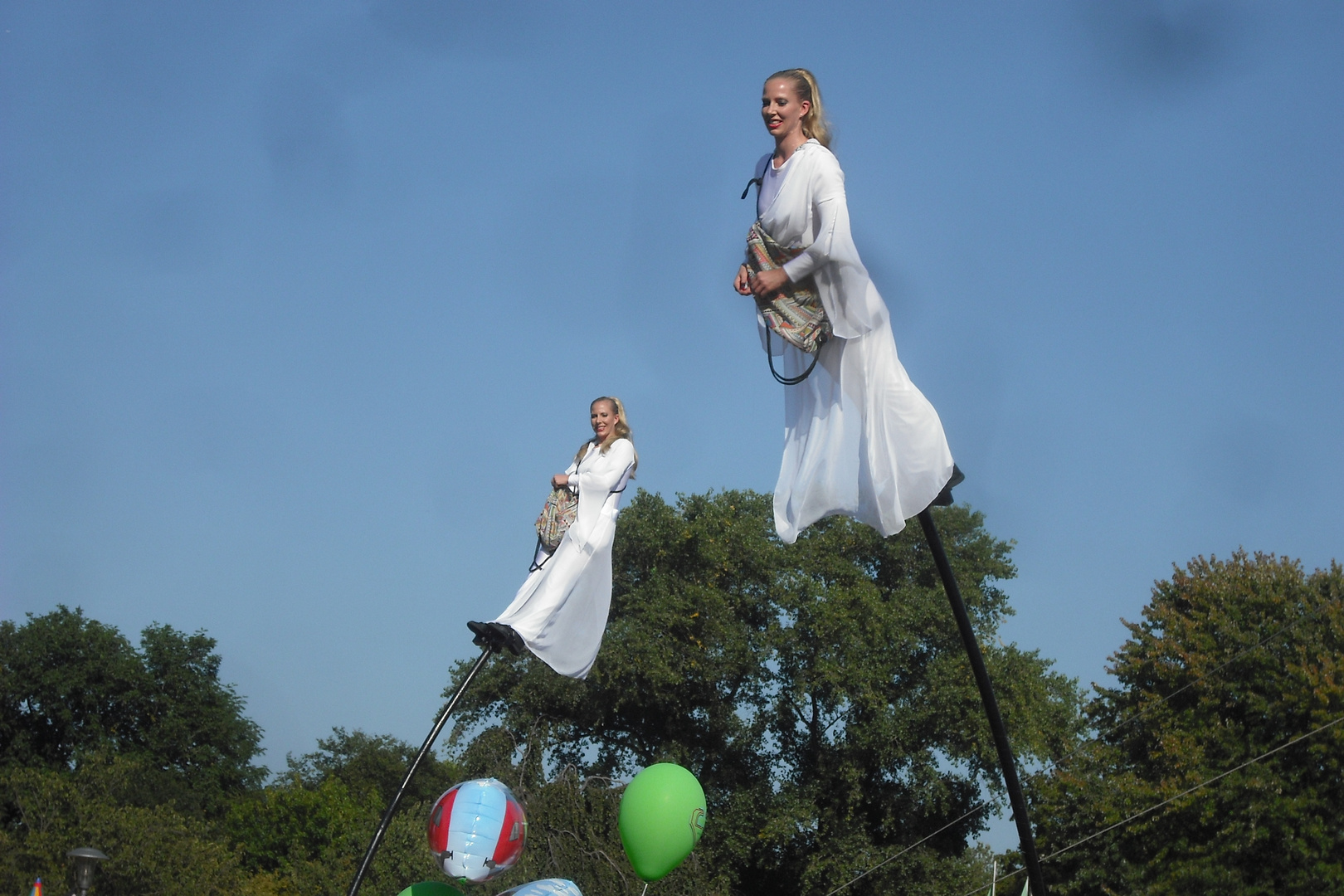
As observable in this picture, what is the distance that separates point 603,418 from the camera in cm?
729

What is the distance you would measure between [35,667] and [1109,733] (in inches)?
1131

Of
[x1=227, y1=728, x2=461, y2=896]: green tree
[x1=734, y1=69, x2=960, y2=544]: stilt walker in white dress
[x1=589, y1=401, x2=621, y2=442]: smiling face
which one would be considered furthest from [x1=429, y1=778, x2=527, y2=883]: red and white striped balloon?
[x1=227, y1=728, x2=461, y2=896]: green tree

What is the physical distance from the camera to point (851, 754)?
2375 cm

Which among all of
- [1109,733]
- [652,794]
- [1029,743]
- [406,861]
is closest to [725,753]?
[1029,743]

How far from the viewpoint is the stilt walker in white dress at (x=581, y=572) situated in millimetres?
6887

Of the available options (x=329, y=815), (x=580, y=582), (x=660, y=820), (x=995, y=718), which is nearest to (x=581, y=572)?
(x=580, y=582)

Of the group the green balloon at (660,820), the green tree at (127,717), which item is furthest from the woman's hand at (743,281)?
the green tree at (127,717)

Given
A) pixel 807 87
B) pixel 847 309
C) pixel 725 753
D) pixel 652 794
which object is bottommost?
pixel 652 794

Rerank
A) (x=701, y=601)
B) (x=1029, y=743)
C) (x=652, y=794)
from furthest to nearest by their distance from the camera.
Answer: (x=701, y=601) → (x=1029, y=743) → (x=652, y=794)

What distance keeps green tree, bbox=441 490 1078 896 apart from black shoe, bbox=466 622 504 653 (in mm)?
15419

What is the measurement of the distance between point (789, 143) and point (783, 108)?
0.41 ft

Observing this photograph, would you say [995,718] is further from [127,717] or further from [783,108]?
[127,717]

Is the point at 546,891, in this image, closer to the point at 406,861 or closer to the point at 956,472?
the point at 956,472

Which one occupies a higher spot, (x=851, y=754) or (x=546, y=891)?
(x=851, y=754)
